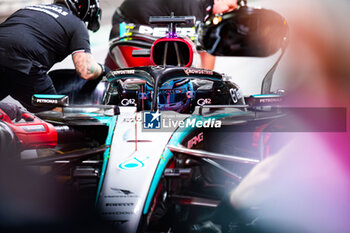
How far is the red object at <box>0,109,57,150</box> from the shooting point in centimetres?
98

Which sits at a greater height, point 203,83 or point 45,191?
point 203,83

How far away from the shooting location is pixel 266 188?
3.03 ft

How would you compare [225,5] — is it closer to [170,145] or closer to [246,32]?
[246,32]

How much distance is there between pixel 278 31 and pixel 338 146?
0.45 m

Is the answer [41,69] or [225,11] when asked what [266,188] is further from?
[41,69]

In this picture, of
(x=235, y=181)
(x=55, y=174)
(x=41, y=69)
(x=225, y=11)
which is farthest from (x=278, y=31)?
(x=41, y=69)

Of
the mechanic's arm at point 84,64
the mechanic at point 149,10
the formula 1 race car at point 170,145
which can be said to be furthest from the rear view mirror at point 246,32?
the mechanic's arm at point 84,64

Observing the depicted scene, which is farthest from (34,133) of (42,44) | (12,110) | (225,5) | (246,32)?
(42,44)

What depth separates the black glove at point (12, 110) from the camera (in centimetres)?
117

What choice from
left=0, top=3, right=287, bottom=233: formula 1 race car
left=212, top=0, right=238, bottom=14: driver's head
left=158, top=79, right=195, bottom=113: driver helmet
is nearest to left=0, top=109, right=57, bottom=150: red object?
left=0, top=3, right=287, bottom=233: formula 1 race car

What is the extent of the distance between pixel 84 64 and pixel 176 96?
0.76 m

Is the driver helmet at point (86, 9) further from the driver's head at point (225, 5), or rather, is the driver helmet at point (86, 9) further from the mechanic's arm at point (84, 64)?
the driver's head at point (225, 5)

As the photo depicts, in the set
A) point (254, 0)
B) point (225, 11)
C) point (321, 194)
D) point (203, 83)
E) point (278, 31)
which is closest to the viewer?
point (321, 194)

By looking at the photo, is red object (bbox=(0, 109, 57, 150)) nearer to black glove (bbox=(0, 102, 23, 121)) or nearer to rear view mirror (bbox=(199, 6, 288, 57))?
black glove (bbox=(0, 102, 23, 121))
